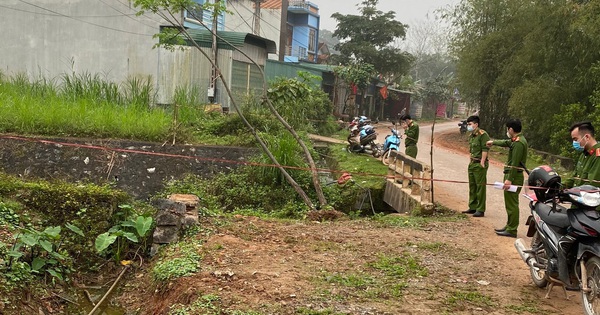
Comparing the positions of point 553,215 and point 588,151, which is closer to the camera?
point 553,215

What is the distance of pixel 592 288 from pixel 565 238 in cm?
47

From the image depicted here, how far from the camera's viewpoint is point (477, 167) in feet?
26.3

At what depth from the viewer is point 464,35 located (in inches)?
965

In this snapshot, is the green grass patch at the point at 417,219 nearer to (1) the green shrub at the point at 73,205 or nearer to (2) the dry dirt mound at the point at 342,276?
(2) the dry dirt mound at the point at 342,276

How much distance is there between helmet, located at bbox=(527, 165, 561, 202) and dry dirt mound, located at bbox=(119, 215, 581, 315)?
899mm

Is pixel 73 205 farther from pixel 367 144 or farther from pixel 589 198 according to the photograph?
pixel 367 144

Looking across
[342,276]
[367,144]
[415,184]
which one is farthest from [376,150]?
[342,276]

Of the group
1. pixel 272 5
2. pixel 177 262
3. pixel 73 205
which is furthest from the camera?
pixel 272 5

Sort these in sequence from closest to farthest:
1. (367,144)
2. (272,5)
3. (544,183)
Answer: (544,183), (367,144), (272,5)

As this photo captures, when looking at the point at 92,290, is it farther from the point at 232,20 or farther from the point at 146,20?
the point at 232,20

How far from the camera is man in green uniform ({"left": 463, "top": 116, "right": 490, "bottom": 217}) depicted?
25.8 feet

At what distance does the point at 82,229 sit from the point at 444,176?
830cm

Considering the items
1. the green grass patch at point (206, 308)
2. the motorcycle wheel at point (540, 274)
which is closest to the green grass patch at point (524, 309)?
the motorcycle wheel at point (540, 274)

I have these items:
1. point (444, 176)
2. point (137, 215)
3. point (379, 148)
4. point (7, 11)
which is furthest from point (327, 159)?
point (7, 11)
